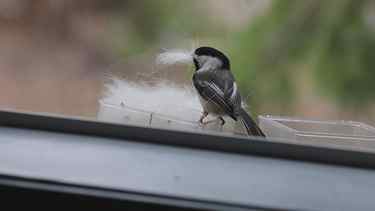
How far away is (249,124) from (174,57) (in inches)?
6.0

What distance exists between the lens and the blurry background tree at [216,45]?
851 mm

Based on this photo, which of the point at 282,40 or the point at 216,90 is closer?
the point at 216,90

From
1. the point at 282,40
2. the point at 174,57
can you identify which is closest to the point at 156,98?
the point at 174,57

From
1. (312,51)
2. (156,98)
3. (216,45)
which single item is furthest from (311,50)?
(156,98)

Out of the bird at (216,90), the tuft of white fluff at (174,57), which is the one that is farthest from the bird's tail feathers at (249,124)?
the tuft of white fluff at (174,57)

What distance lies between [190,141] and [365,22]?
1.16 feet

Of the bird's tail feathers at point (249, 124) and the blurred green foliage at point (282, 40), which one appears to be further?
the blurred green foliage at point (282, 40)

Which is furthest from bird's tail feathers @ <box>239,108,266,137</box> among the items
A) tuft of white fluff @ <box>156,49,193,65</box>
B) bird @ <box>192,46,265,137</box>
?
tuft of white fluff @ <box>156,49,193,65</box>

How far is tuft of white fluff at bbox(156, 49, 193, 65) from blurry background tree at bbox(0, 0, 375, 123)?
0.02 m

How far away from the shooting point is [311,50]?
88 cm

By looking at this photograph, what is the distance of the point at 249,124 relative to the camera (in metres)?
0.75

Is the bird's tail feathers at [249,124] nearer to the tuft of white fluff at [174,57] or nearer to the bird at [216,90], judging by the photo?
the bird at [216,90]

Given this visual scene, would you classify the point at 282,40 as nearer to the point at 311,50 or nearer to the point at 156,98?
the point at 311,50

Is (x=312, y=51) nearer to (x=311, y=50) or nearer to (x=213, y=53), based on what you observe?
(x=311, y=50)
